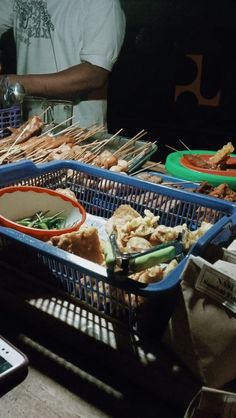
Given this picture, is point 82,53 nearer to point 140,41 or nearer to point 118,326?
point 140,41

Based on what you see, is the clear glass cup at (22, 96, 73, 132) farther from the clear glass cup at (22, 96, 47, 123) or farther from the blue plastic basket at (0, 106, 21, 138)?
the blue plastic basket at (0, 106, 21, 138)

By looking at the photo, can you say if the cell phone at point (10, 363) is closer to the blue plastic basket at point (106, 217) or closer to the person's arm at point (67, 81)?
the blue plastic basket at point (106, 217)

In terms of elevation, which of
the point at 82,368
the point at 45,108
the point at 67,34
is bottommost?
the point at 82,368

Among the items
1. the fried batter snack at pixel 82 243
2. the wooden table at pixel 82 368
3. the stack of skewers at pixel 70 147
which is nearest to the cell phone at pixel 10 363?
the wooden table at pixel 82 368

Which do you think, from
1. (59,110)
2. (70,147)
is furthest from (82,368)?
(59,110)

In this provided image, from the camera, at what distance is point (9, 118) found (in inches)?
140

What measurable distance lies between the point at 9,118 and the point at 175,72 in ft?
12.7

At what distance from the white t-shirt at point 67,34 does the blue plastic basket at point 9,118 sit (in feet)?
5.10

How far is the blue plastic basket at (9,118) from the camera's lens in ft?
11.4

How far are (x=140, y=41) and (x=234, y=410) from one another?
644 centimetres

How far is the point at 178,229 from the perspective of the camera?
169 centimetres

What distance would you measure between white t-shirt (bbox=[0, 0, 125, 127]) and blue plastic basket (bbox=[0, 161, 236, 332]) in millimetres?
2802

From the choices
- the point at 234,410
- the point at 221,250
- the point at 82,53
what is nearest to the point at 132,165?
the point at 221,250

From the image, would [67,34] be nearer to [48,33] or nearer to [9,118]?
[48,33]
